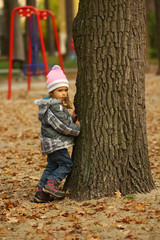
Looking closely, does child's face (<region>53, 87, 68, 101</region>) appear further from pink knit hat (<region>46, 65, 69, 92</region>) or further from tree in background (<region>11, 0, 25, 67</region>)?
tree in background (<region>11, 0, 25, 67</region>)

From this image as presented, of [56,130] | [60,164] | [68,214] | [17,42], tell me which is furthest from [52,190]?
[17,42]

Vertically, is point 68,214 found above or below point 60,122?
below

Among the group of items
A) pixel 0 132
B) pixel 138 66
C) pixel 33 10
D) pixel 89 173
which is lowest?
pixel 0 132

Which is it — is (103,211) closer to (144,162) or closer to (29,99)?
(144,162)

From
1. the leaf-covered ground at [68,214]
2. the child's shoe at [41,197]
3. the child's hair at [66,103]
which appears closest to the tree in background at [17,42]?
the leaf-covered ground at [68,214]

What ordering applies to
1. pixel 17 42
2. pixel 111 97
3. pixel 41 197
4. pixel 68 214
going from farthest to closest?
pixel 17 42, pixel 41 197, pixel 111 97, pixel 68 214

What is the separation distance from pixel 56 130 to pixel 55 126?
0.07 metres

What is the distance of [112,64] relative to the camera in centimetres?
402

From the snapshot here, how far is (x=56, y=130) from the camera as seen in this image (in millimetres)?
4195

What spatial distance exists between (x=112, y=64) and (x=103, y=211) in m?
1.37

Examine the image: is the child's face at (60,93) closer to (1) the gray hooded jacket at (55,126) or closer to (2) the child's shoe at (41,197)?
(1) the gray hooded jacket at (55,126)

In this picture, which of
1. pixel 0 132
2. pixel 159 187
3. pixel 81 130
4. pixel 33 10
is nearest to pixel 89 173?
pixel 81 130

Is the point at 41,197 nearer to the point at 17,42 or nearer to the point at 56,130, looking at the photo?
the point at 56,130

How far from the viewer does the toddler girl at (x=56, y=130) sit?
4.15 meters
